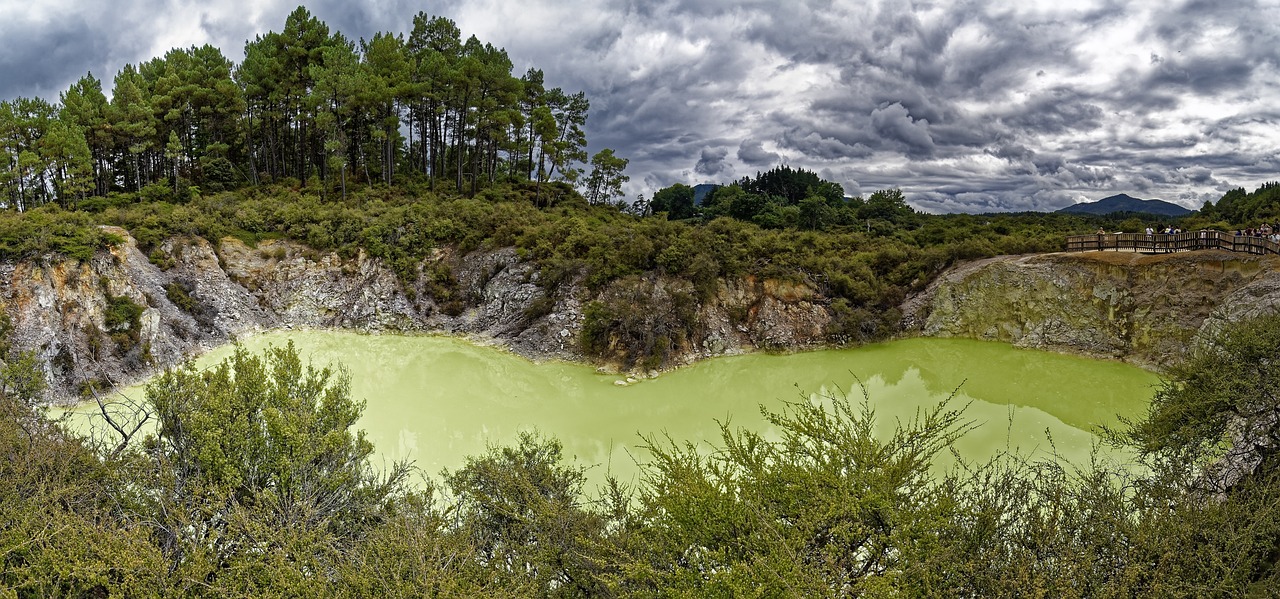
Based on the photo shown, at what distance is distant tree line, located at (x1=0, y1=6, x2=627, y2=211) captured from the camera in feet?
106

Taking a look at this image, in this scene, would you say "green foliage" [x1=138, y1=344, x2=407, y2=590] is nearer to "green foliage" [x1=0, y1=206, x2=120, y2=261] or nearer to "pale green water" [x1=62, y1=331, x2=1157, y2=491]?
"pale green water" [x1=62, y1=331, x2=1157, y2=491]

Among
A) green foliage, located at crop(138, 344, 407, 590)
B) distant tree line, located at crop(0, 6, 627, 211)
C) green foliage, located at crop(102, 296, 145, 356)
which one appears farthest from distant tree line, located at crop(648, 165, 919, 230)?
green foliage, located at crop(138, 344, 407, 590)

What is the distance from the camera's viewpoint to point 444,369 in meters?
21.3

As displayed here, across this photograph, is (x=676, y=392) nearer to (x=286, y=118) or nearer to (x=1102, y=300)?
(x=1102, y=300)

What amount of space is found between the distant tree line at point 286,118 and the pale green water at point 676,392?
16939 mm

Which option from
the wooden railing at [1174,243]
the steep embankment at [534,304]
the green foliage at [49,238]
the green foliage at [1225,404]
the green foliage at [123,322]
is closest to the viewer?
the green foliage at [1225,404]

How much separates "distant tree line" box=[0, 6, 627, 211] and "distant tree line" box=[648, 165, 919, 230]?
14367 millimetres

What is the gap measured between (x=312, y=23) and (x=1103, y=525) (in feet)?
148

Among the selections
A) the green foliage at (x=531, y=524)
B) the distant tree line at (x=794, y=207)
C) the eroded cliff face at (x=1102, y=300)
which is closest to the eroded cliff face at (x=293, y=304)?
the eroded cliff face at (x=1102, y=300)

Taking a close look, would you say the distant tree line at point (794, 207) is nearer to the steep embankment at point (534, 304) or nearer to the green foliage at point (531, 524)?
the steep embankment at point (534, 304)

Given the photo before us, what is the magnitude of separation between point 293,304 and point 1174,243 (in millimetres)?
37972

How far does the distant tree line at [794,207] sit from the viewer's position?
4759 cm

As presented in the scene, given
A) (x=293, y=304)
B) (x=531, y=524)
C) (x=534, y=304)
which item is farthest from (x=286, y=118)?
(x=531, y=524)

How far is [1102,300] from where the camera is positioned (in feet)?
77.9
